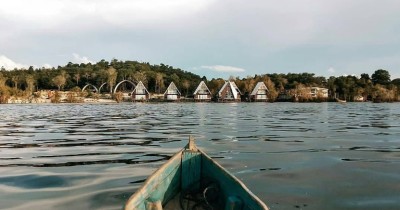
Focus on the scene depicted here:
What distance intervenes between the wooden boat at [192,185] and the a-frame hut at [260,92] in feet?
384

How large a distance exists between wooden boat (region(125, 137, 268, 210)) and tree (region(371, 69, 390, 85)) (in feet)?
496

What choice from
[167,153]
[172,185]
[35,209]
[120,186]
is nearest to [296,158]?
[167,153]

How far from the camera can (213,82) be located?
138 m

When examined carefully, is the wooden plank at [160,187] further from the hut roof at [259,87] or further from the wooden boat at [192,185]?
the hut roof at [259,87]

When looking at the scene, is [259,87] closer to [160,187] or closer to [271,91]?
[271,91]

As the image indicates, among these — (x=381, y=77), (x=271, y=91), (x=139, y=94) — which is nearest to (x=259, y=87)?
(x=271, y=91)

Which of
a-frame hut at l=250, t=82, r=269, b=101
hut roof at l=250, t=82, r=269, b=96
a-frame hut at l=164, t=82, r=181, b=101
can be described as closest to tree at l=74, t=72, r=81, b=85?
a-frame hut at l=164, t=82, r=181, b=101

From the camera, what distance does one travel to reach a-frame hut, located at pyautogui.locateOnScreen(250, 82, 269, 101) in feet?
398

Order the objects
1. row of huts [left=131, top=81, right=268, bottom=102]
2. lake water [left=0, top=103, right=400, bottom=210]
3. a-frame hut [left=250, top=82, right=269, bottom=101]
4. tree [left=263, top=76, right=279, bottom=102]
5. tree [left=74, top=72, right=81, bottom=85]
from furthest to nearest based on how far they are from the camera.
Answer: tree [left=74, top=72, right=81, bottom=85] < tree [left=263, top=76, right=279, bottom=102] < a-frame hut [left=250, top=82, right=269, bottom=101] < row of huts [left=131, top=81, right=268, bottom=102] < lake water [left=0, top=103, right=400, bottom=210]

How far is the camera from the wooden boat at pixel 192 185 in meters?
4.67

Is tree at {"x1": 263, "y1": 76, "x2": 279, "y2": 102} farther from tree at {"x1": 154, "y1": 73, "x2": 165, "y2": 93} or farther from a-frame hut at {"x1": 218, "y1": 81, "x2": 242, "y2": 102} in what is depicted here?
tree at {"x1": 154, "y1": 73, "x2": 165, "y2": 93}

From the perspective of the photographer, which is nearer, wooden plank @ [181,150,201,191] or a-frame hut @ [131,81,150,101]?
wooden plank @ [181,150,201,191]

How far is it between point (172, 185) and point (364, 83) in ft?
450

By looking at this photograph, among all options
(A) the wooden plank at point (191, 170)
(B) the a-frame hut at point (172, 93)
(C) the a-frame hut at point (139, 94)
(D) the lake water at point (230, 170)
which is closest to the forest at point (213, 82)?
(B) the a-frame hut at point (172, 93)
